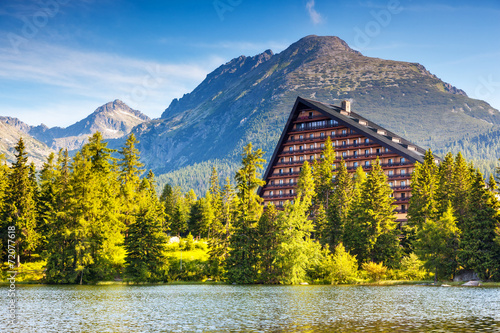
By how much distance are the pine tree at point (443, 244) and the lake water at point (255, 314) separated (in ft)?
88.4

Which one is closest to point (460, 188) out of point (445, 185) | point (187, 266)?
point (445, 185)

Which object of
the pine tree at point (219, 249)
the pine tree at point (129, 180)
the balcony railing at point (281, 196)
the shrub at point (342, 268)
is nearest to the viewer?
the shrub at point (342, 268)

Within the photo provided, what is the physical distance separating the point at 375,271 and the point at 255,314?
47.4 metres

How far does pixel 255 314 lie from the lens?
38.8m

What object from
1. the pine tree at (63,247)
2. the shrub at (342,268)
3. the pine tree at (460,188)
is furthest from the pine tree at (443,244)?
the pine tree at (63,247)

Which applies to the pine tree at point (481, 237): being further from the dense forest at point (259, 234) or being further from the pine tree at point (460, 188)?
the pine tree at point (460, 188)

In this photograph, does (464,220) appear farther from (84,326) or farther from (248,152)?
(84,326)

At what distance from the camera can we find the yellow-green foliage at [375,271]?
81.7 m

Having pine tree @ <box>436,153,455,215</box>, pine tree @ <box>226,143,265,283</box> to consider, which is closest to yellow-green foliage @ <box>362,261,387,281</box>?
pine tree @ <box>436,153,455,215</box>

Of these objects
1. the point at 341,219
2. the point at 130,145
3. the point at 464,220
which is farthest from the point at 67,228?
the point at 464,220

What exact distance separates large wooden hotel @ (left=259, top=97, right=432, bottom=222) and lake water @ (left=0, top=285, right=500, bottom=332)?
213 ft

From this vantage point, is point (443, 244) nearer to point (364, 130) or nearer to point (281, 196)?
point (364, 130)

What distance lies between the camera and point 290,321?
34562mm

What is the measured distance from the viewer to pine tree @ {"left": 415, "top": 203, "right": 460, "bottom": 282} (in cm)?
7719
